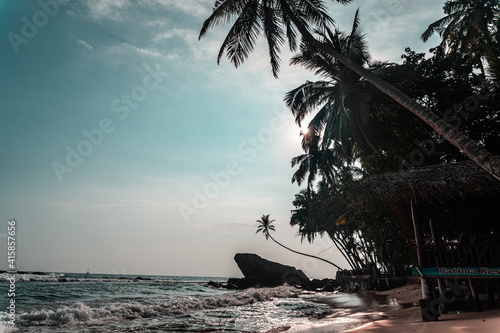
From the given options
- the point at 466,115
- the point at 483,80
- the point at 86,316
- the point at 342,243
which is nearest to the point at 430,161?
the point at 466,115

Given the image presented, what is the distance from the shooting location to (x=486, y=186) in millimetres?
7777

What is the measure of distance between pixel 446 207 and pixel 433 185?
1585 millimetres

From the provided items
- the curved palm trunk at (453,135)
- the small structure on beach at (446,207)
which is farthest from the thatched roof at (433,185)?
the curved palm trunk at (453,135)

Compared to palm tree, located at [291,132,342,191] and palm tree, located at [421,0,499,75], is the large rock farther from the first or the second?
palm tree, located at [421,0,499,75]

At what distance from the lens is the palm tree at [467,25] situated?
633 inches

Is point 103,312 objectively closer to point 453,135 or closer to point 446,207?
A: point 446,207

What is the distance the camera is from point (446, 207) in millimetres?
9266

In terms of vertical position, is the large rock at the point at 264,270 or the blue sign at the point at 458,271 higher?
the blue sign at the point at 458,271

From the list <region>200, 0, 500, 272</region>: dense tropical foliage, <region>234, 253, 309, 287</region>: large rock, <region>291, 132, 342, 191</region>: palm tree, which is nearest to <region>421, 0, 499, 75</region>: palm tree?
<region>200, 0, 500, 272</region>: dense tropical foliage

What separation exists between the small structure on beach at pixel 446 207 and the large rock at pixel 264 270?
33.1 metres

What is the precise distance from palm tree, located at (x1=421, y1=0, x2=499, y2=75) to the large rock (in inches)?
1229

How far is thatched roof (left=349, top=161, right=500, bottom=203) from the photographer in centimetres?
788

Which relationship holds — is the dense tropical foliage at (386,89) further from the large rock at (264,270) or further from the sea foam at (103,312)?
the large rock at (264,270)

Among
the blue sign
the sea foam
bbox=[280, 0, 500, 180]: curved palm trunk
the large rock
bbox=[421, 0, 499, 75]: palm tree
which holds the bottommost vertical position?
the large rock
